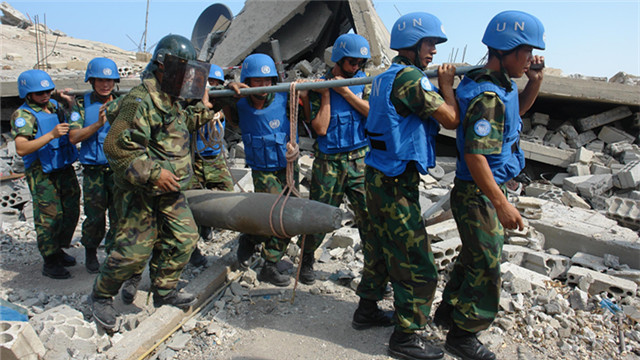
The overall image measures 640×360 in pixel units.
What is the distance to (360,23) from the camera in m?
8.74

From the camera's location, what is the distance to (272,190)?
4094 millimetres

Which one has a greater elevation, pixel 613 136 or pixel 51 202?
pixel 613 136

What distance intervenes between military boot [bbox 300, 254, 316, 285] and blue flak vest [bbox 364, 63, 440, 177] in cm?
173

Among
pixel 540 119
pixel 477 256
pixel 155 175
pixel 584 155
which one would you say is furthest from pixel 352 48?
pixel 540 119

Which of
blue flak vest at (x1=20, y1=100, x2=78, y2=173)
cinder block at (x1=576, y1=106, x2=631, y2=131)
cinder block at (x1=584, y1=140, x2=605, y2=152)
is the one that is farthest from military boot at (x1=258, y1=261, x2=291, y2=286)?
cinder block at (x1=576, y1=106, x2=631, y2=131)

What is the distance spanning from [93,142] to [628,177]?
7483 millimetres

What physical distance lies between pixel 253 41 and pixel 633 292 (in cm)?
868

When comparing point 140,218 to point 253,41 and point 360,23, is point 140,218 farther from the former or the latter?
point 253,41

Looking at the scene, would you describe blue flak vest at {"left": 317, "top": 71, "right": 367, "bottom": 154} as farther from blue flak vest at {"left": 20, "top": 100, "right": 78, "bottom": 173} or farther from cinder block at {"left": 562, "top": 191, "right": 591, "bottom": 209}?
cinder block at {"left": 562, "top": 191, "right": 591, "bottom": 209}

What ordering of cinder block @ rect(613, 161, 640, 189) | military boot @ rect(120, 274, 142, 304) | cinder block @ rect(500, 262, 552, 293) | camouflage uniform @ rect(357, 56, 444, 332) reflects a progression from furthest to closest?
cinder block @ rect(613, 161, 640, 189)
cinder block @ rect(500, 262, 552, 293)
military boot @ rect(120, 274, 142, 304)
camouflage uniform @ rect(357, 56, 444, 332)

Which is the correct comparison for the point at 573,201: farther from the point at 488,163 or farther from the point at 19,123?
the point at 19,123

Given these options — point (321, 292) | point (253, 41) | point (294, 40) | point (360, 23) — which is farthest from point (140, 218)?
point (294, 40)

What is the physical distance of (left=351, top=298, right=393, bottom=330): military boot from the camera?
3.32 metres

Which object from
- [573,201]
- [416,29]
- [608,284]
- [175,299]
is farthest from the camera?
[573,201]
